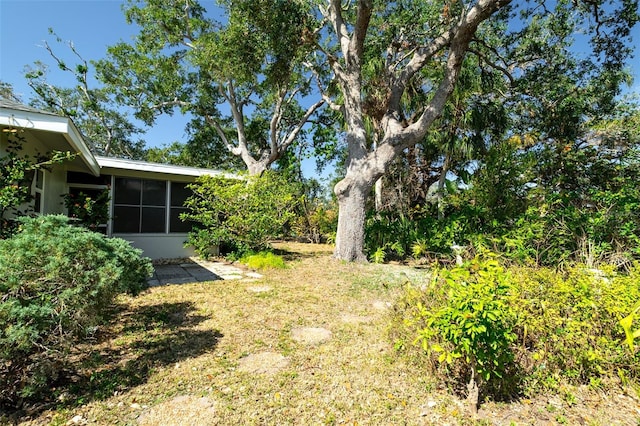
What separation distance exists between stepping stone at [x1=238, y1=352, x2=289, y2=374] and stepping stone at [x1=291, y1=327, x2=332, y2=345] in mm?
410

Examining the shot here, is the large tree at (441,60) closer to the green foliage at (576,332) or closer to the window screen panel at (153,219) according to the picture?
the window screen panel at (153,219)

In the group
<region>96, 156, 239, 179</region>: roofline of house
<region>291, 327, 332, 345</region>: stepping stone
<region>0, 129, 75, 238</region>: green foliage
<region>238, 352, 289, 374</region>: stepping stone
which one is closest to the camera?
<region>238, 352, 289, 374</region>: stepping stone

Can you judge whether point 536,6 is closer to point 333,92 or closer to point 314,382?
point 333,92

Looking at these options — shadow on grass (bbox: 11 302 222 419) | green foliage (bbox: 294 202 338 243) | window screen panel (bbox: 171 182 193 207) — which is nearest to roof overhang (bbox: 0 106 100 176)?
shadow on grass (bbox: 11 302 222 419)

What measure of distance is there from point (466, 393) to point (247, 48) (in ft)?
27.9

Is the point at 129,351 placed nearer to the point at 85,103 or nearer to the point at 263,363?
the point at 263,363

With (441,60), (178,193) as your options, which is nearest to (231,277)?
(178,193)

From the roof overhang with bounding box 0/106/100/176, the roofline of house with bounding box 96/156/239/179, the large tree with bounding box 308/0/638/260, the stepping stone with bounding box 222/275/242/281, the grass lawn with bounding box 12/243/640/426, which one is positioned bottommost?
the grass lawn with bounding box 12/243/640/426

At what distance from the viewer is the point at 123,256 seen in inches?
115

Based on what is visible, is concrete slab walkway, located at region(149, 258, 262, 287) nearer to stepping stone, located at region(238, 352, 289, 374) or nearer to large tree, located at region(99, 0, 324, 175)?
stepping stone, located at region(238, 352, 289, 374)

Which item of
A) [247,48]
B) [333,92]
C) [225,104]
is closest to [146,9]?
[225,104]

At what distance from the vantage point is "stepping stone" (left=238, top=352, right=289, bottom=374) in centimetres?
262

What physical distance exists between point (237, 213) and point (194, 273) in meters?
2.00

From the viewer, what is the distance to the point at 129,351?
2.88m
